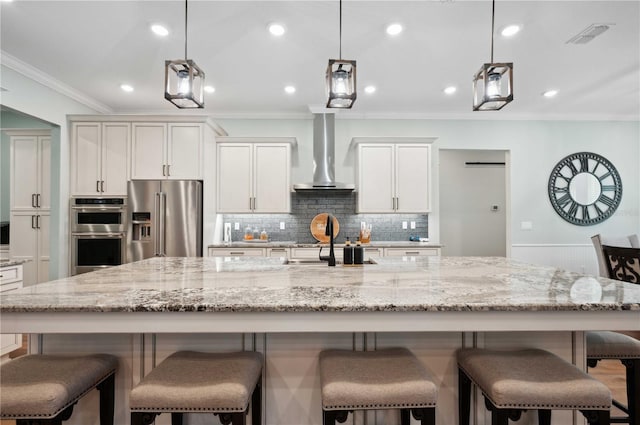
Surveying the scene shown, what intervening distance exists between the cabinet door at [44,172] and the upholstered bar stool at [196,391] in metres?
4.27

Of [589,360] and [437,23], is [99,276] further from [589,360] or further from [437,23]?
[437,23]

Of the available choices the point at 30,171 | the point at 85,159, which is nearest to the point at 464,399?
the point at 85,159

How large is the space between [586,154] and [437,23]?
408cm

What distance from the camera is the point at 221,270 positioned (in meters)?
2.00

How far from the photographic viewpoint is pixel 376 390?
45.9 inches

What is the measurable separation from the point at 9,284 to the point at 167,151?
2.06 m

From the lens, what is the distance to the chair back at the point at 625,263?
2.24 meters

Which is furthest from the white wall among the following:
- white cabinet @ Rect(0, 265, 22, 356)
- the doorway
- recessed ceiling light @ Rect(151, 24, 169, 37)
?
the doorway

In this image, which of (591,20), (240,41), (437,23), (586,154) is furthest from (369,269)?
(586,154)

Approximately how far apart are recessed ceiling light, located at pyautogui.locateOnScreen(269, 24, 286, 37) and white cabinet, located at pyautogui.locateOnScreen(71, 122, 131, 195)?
2.47m

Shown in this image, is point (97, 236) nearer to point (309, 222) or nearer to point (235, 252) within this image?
point (235, 252)

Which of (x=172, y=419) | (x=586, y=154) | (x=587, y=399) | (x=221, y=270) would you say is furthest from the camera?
(x=586, y=154)

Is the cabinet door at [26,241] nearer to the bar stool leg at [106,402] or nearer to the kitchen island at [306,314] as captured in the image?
the kitchen island at [306,314]

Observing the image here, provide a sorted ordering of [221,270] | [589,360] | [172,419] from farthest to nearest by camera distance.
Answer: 1. [221,270]
2. [589,360]
3. [172,419]
